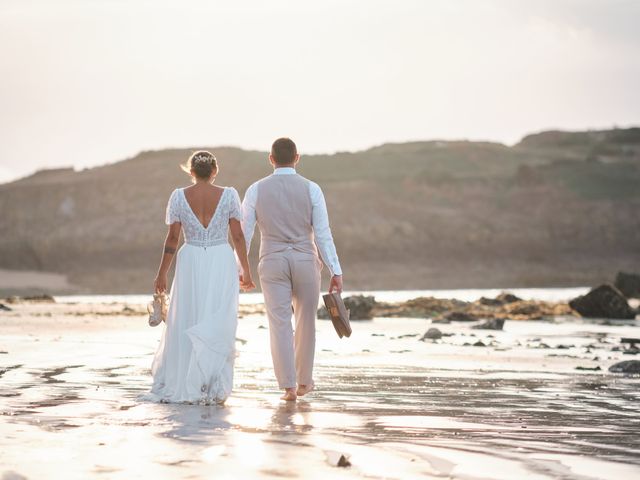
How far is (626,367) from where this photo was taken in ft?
39.0

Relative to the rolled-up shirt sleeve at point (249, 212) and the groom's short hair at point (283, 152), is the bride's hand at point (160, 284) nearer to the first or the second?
the rolled-up shirt sleeve at point (249, 212)

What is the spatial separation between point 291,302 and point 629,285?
108ft

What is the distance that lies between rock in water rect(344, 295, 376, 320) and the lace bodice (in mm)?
14045

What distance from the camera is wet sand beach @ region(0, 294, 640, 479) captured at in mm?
5438

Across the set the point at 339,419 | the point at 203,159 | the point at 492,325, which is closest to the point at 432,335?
the point at 492,325

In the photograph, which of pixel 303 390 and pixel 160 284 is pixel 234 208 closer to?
pixel 160 284

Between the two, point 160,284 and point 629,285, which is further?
point 629,285

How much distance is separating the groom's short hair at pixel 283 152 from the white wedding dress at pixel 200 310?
51 centimetres

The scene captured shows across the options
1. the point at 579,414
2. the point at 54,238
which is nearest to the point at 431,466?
the point at 579,414

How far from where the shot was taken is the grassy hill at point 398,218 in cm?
7419

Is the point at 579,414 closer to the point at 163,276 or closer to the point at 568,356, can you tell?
the point at 163,276

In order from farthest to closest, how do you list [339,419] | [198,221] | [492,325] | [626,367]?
[492,325], [626,367], [198,221], [339,419]

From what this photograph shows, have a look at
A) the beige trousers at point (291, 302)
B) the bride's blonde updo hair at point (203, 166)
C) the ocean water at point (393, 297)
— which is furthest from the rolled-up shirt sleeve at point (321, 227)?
the ocean water at point (393, 297)

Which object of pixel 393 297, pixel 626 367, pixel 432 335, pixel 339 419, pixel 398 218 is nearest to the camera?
pixel 339 419
